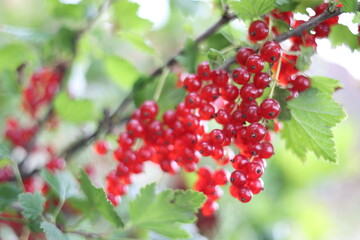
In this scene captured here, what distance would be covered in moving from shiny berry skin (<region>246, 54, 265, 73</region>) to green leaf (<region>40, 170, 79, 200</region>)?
1.44 ft

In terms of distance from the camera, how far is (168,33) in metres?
1.83

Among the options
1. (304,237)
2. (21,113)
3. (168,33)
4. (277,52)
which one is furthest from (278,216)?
(277,52)

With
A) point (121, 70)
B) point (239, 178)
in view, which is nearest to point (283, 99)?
point (239, 178)

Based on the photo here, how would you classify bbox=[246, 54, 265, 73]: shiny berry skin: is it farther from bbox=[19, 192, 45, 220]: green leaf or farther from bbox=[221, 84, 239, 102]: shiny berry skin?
bbox=[19, 192, 45, 220]: green leaf

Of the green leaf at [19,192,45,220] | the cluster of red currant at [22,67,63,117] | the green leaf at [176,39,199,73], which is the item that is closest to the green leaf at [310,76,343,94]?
the green leaf at [176,39,199,73]

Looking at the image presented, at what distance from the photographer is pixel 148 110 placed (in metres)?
0.77

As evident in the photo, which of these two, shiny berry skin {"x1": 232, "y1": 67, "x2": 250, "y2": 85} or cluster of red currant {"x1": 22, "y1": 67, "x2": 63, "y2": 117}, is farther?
cluster of red currant {"x1": 22, "y1": 67, "x2": 63, "y2": 117}

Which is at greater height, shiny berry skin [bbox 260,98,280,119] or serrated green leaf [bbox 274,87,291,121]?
shiny berry skin [bbox 260,98,280,119]

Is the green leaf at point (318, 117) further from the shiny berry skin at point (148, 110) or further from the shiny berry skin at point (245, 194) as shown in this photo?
the shiny berry skin at point (148, 110)

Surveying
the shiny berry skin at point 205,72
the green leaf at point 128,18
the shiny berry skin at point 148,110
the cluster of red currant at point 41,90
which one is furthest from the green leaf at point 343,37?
the cluster of red currant at point 41,90

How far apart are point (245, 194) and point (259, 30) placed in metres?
0.27

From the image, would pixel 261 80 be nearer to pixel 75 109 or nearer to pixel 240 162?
pixel 240 162

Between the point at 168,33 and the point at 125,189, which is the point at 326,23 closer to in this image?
the point at 125,189

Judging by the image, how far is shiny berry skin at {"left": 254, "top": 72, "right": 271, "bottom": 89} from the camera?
0.63 m
